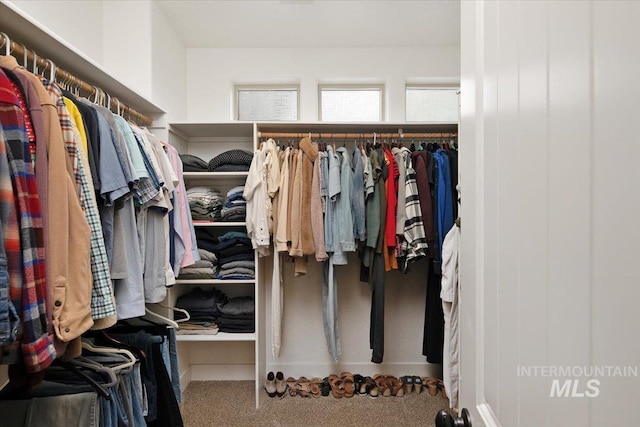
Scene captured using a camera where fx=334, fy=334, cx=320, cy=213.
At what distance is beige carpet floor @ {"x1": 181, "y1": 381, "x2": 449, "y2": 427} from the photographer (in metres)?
2.07

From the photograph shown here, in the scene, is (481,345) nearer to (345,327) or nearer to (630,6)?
(630,6)

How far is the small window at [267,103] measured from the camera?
9.39ft

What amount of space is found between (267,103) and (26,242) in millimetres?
2336

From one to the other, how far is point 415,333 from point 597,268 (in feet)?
8.41

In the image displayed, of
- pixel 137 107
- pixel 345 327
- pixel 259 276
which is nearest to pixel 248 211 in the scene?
pixel 259 276

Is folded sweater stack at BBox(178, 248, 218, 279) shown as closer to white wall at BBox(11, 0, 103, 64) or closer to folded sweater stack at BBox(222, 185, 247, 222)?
folded sweater stack at BBox(222, 185, 247, 222)

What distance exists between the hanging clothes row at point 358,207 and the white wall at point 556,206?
1529 millimetres

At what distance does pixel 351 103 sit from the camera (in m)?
2.87

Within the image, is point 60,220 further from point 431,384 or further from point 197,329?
point 431,384

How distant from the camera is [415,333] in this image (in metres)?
2.66

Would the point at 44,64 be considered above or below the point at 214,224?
above

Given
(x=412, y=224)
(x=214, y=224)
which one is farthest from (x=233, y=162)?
(x=412, y=224)

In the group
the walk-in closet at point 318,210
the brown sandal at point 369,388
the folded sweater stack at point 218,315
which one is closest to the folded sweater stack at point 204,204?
the walk-in closet at point 318,210

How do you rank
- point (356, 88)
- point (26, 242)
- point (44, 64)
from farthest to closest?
point (356, 88)
point (44, 64)
point (26, 242)
